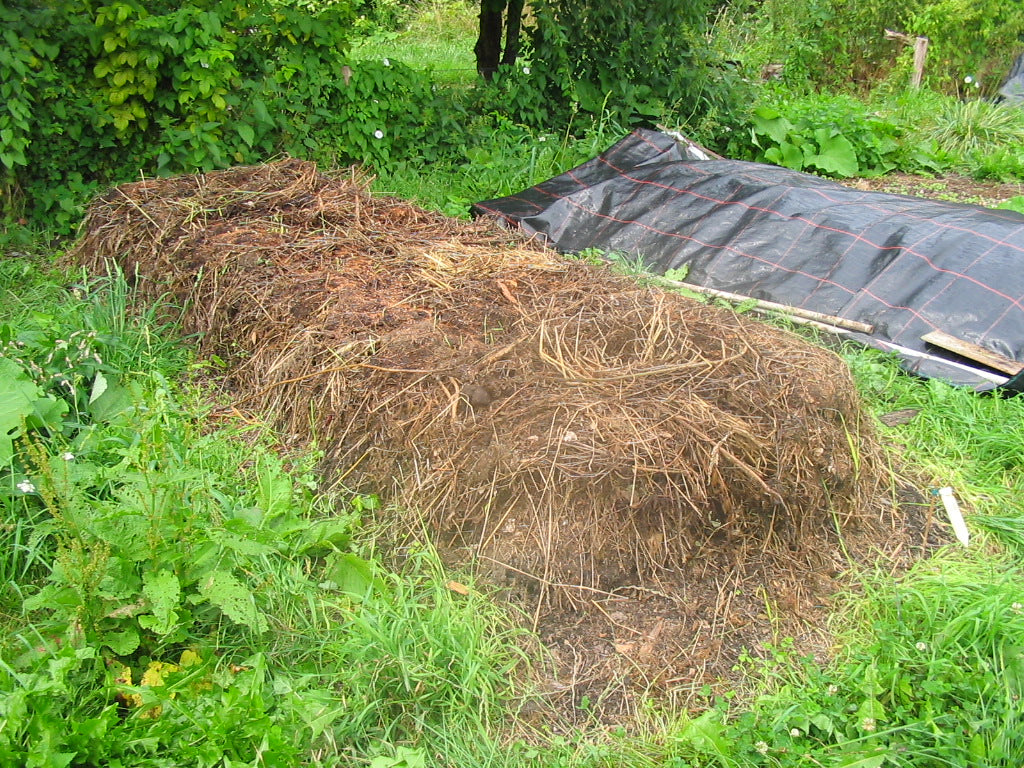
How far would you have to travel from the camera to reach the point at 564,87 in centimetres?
629

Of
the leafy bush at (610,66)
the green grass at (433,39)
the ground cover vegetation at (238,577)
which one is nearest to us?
the ground cover vegetation at (238,577)

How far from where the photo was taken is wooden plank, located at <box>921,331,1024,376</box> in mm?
3594

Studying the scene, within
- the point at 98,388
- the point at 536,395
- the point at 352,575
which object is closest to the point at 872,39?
the point at 536,395

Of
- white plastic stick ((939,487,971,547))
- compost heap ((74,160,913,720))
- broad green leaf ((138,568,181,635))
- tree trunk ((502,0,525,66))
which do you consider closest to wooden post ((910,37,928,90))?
tree trunk ((502,0,525,66))

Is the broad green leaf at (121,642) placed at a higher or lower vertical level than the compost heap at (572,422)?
lower

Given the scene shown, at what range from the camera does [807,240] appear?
4.34 m

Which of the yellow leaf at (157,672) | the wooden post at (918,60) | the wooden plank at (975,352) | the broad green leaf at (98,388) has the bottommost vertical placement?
the yellow leaf at (157,672)

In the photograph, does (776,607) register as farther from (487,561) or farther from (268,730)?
(268,730)

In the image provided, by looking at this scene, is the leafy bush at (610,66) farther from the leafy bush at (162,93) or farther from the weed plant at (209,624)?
the weed plant at (209,624)

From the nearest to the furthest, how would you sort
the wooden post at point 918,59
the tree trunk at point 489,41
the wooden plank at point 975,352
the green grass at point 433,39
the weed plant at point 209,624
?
the weed plant at point 209,624 < the wooden plank at point 975,352 < the tree trunk at point 489,41 < the wooden post at point 918,59 < the green grass at point 433,39

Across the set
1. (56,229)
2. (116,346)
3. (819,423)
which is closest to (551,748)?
(819,423)

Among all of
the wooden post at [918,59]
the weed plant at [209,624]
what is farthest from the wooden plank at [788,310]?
the wooden post at [918,59]

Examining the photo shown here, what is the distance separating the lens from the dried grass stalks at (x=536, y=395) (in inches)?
99.1

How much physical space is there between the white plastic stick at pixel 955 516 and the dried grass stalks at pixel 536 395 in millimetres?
268
